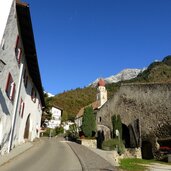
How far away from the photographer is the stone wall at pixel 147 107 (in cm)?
2383

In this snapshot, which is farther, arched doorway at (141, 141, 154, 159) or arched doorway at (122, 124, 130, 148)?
arched doorway at (122, 124, 130, 148)

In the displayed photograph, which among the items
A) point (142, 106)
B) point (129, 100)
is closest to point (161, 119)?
point (142, 106)

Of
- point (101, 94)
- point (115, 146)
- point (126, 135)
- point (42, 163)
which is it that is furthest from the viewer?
point (101, 94)

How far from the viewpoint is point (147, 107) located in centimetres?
2578

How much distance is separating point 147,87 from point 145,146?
6.82 metres

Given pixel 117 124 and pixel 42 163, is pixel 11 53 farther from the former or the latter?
pixel 117 124

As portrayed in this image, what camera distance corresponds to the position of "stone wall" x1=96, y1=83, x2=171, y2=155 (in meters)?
23.8

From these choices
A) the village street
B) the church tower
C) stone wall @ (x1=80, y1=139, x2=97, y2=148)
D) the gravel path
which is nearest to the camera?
the village street

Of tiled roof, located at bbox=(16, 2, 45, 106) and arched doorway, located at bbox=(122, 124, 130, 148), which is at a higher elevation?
tiled roof, located at bbox=(16, 2, 45, 106)

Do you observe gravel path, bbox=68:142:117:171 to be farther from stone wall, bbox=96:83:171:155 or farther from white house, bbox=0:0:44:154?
stone wall, bbox=96:83:171:155

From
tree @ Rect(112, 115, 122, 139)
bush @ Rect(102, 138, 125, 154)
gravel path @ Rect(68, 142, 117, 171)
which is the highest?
tree @ Rect(112, 115, 122, 139)

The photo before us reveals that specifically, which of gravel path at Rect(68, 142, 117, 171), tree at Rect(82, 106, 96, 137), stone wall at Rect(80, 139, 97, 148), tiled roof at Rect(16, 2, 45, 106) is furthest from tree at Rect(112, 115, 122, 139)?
tiled roof at Rect(16, 2, 45, 106)

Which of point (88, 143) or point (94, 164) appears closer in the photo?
point (94, 164)

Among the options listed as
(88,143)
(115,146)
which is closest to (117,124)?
(88,143)
